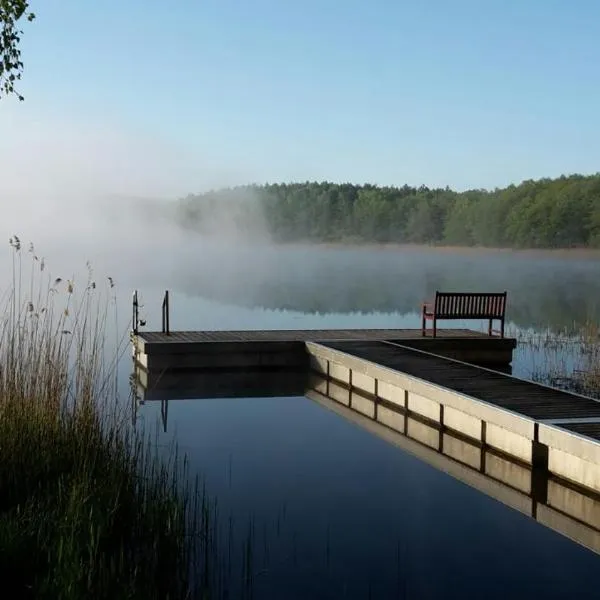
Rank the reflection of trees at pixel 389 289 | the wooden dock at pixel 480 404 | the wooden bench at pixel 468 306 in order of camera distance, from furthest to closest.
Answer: the reflection of trees at pixel 389 289, the wooden bench at pixel 468 306, the wooden dock at pixel 480 404

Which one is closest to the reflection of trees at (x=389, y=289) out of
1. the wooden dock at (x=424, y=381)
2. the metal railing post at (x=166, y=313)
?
the wooden dock at (x=424, y=381)

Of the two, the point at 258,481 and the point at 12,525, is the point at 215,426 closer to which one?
the point at 258,481

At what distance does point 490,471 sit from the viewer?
7102mm

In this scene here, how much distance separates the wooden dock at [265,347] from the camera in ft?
38.7

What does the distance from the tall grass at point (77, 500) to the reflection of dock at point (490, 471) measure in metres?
2.14

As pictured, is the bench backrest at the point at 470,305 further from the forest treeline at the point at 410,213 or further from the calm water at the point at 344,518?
the forest treeline at the point at 410,213

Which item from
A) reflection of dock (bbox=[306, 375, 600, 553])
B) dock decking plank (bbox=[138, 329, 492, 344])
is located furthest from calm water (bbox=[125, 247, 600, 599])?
dock decking plank (bbox=[138, 329, 492, 344])

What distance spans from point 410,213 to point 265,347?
66.5 meters

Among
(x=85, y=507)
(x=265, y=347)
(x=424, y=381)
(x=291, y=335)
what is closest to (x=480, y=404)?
(x=424, y=381)

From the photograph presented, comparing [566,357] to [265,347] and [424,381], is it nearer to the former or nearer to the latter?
[265,347]

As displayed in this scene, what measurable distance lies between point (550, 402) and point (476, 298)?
16.6 feet

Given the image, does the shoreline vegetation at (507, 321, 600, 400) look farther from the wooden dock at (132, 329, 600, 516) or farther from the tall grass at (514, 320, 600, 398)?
the wooden dock at (132, 329, 600, 516)

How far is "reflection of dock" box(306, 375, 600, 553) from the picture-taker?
19.7 feet

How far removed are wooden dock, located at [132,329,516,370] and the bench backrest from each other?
37cm
